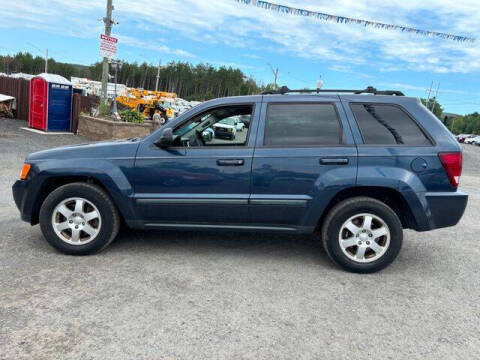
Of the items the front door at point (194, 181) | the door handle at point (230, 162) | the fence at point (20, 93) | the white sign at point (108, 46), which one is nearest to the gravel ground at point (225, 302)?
the front door at point (194, 181)

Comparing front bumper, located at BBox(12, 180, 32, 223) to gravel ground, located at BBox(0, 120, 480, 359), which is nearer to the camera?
gravel ground, located at BBox(0, 120, 480, 359)

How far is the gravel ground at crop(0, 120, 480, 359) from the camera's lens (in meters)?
2.74

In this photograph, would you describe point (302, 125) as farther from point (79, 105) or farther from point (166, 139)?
point (79, 105)

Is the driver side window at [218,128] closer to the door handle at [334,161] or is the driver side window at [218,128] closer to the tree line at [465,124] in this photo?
the door handle at [334,161]

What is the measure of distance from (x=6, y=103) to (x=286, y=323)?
19806mm

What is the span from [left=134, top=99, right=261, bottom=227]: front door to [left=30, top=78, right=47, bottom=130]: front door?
12.8 meters

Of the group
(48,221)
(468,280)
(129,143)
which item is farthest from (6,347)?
(468,280)

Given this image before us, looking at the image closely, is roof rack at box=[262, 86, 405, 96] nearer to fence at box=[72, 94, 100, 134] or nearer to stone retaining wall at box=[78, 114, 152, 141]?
stone retaining wall at box=[78, 114, 152, 141]

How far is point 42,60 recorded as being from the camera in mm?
120438


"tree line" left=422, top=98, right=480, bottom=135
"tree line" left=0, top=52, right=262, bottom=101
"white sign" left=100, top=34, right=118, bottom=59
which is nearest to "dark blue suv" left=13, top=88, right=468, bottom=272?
"white sign" left=100, top=34, right=118, bottom=59

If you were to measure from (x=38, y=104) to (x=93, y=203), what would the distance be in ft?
43.5

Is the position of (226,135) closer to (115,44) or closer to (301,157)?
(301,157)

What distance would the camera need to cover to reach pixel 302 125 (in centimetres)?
407

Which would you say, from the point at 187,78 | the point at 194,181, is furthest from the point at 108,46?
the point at 187,78
